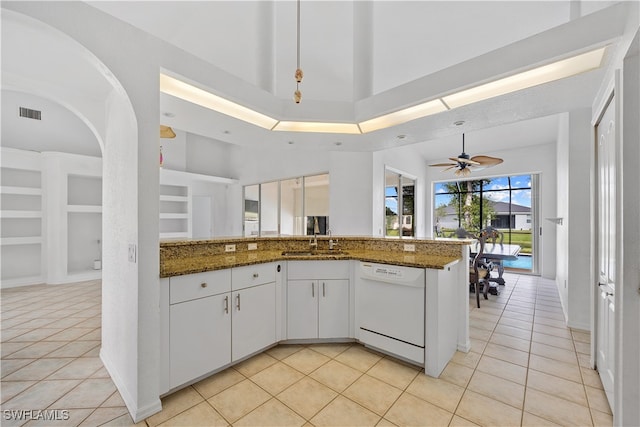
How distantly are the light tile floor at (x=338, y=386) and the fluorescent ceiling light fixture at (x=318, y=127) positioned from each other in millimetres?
2323

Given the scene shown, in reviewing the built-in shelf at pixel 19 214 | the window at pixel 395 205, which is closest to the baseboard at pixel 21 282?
the built-in shelf at pixel 19 214

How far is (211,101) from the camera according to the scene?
2.26m

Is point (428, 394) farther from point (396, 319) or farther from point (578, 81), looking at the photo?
point (578, 81)

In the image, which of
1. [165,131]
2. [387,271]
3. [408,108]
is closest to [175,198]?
[165,131]

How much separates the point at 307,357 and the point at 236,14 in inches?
134

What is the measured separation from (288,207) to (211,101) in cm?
410

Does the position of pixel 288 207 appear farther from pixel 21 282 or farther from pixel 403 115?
pixel 21 282

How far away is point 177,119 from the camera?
2529mm

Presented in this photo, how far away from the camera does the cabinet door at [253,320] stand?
225cm

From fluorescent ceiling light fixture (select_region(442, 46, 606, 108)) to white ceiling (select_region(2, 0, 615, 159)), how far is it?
2.6 inches

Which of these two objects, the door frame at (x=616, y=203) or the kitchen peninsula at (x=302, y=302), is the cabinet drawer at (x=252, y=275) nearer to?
the kitchen peninsula at (x=302, y=302)

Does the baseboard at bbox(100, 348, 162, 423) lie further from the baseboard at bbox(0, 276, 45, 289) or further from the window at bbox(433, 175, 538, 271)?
the window at bbox(433, 175, 538, 271)

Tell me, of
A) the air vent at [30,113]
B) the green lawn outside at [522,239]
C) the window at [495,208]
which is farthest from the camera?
the green lawn outside at [522,239]

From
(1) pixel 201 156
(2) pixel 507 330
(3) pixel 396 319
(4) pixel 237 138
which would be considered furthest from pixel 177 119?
(1) pixel 201 156
